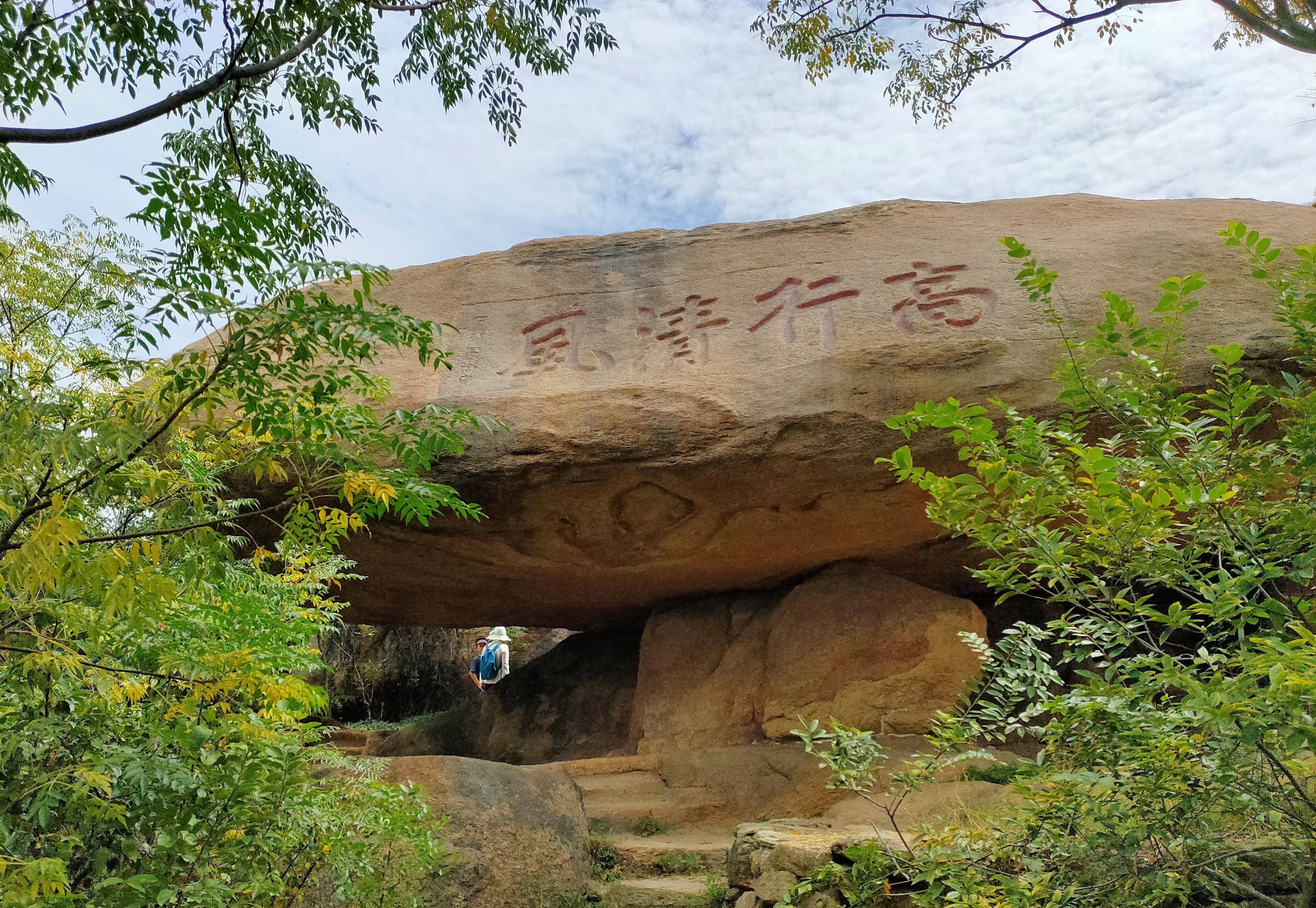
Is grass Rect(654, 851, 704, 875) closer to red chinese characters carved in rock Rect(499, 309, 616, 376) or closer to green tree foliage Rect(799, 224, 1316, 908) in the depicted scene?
green tree foliage Rect(799, 224, 1316, 908)

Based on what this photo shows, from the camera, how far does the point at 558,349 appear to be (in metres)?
5.53

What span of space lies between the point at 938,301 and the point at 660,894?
3211 mm

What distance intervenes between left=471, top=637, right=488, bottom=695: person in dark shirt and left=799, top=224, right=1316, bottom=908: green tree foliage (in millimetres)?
7038

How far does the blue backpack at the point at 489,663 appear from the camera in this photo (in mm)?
9234

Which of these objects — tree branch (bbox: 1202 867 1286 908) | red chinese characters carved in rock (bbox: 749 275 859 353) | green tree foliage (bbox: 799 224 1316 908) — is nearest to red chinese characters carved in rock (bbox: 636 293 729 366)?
red chinese characters carved in rock (bbox: 749 275 859 353)

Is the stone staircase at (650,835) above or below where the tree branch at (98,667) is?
below

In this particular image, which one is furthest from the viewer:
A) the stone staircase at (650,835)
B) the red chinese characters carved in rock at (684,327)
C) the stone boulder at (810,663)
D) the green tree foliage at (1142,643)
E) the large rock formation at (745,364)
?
the stone boulder at (810,663)

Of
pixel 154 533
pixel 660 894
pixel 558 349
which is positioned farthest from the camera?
pixel 558 349

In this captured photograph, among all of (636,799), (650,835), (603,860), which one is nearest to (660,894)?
(603,860)

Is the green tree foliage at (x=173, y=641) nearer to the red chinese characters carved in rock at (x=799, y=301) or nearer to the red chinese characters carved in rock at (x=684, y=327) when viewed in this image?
the red chinese characters carved in rock at (x=684, y=327)

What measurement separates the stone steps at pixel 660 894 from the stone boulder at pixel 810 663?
1.29 m

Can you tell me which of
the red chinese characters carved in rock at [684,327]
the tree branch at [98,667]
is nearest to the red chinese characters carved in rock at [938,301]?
the red chinese characters carved in rock at [684,327]

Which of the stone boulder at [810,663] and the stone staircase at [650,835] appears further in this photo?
the stone boulder at [810,663]

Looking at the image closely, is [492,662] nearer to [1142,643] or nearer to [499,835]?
[499,835]
